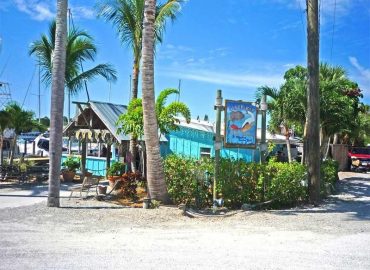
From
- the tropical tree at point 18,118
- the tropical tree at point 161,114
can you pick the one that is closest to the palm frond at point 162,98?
the tropical tree at point 161,114

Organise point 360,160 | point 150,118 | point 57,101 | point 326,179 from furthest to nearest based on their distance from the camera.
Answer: point 360,160 → point 326,179 → point 150,118 → point 57,101

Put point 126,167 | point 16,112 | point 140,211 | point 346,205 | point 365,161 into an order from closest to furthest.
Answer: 1. point 140,211
2. point 346,205
3. point 126,167
4. point 16,112
5. point 365,161

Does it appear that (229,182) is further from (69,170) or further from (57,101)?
(69,170)

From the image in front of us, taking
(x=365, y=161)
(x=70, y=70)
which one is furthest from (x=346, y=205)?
(x=365, y=161)

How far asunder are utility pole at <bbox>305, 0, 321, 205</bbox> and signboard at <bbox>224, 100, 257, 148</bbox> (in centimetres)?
190

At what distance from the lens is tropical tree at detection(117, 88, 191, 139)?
15500mm

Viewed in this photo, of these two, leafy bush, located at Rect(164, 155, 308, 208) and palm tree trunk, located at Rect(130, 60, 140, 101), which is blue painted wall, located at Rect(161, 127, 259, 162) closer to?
palm tree trunk, located at Rect(130, 60, 140, 101)

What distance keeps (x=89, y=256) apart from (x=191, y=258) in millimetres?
1609

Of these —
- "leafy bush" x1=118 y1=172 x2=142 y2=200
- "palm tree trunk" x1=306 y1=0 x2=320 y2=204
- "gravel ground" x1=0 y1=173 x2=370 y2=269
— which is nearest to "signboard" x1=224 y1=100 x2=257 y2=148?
"palm tree trunk" x1=306 y1=0 x2=320 y2=204

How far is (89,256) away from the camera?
22.0 feet

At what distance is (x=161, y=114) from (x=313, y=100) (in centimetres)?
541

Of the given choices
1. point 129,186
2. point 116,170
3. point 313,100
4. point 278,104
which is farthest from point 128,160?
point 313,100

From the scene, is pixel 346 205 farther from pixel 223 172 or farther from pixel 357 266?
pixel 357 266

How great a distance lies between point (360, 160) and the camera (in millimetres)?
29844
